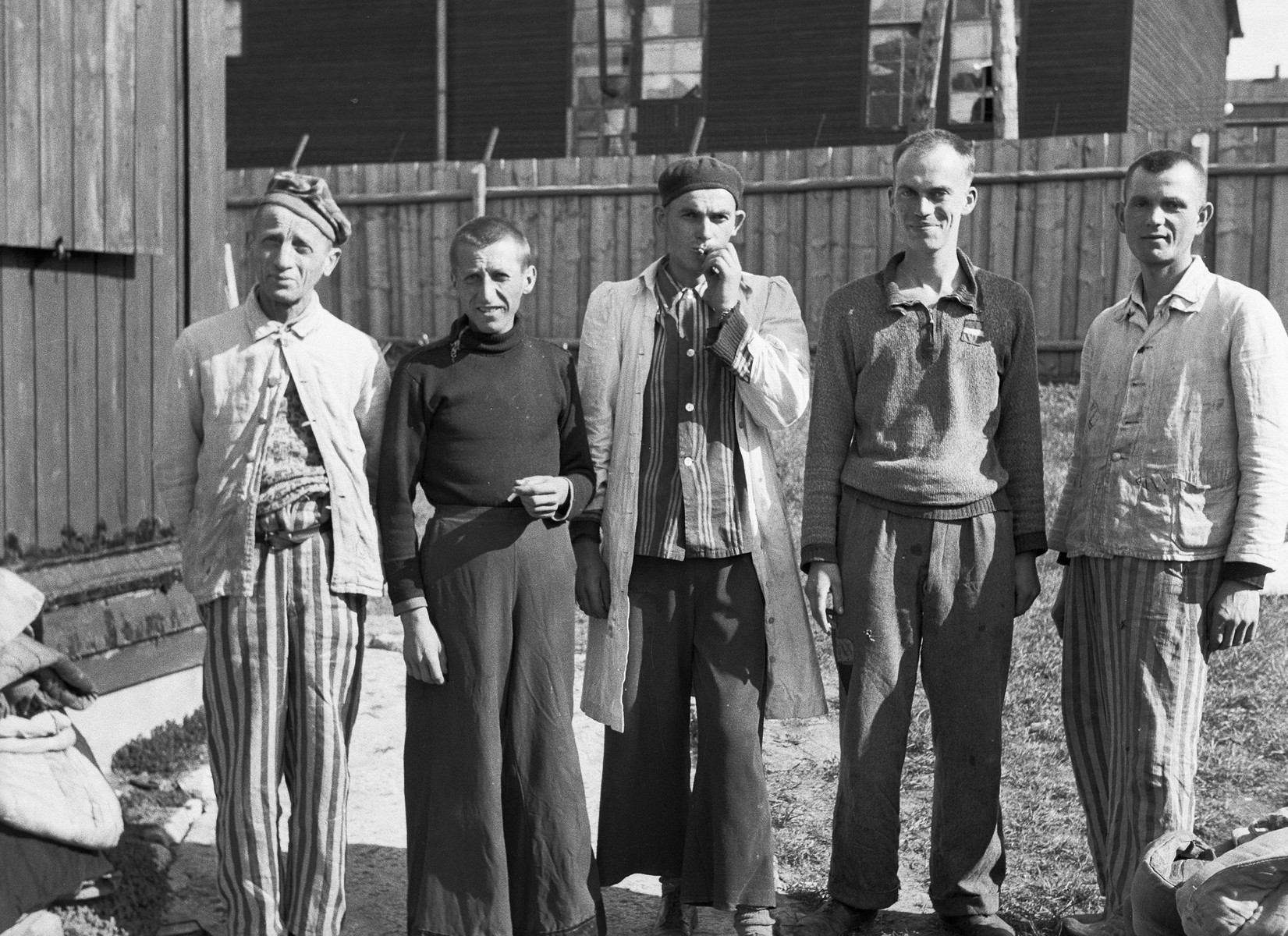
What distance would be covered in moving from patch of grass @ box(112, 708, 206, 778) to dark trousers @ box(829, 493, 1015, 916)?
249cm

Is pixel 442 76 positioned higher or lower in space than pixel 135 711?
higher

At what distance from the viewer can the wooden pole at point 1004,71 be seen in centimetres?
1318

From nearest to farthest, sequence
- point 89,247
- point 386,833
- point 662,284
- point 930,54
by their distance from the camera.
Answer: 1. point 662,284
2. point 386,833
3. point 89,247
4. point 930,54

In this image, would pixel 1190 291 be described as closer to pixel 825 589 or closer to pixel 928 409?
pixel 928 409

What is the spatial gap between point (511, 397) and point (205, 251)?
2529 mm

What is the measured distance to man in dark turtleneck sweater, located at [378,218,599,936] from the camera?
11.2 feet

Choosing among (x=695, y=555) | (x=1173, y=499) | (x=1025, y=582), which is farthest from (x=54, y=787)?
(x=1173, y=499)

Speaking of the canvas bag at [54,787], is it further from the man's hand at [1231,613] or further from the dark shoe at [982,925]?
the man's hand at [1231,613]

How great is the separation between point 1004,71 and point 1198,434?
35.1 feet

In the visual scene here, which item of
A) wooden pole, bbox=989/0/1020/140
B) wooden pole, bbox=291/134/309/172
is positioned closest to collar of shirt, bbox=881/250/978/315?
wooden pole, bbox=989/0/1020/140

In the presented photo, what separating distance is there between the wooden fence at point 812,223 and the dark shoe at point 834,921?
740cm

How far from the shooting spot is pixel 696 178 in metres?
3.55

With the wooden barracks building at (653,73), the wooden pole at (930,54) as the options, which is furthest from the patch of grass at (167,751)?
the wooden barracks building at (653,73)

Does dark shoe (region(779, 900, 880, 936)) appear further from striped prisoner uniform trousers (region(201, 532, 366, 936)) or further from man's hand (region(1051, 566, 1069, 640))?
striped prisoner uniform trousers (region(201, 532, 366, 936))
